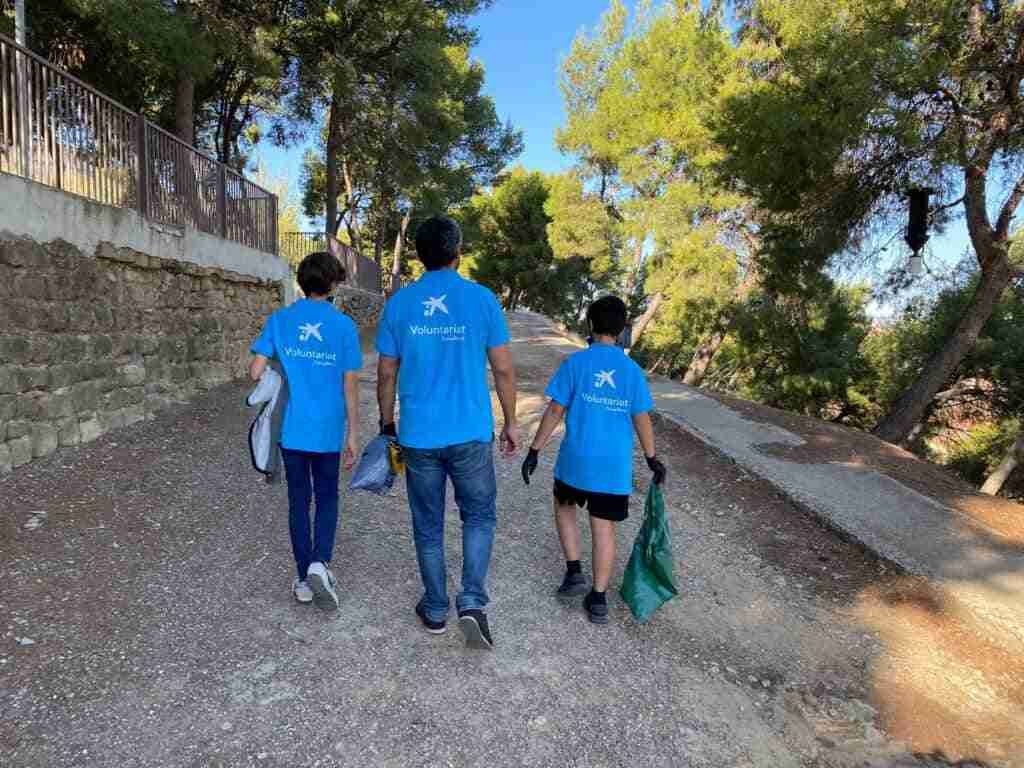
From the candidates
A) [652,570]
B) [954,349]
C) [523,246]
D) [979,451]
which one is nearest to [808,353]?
[979,451]

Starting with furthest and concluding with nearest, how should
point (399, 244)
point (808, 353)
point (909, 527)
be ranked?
1. point (399, 244)
2. point (808, 353)
3. point (909, 527)

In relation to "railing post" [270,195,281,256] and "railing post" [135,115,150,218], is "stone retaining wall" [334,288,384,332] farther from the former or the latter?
"railing post" [135,115,150,218]

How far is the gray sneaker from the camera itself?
9.30ft

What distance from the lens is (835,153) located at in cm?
835

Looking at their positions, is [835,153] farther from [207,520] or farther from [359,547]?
[207,520]

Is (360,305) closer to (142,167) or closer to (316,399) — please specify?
(142,167)

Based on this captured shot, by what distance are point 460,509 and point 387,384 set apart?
0.64 meters

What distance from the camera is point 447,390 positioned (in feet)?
8.32

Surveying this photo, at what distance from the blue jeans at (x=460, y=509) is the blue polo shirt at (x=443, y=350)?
0.07 meters

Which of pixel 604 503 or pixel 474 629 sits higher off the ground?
pixel 604 503

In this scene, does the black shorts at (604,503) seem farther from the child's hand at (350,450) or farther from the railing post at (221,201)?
the railing post at (221,201)

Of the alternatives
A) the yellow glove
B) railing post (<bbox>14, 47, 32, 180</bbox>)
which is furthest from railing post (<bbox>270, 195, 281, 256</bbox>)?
the yellow glove

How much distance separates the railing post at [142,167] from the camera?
19.2ft

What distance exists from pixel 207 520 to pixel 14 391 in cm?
169
